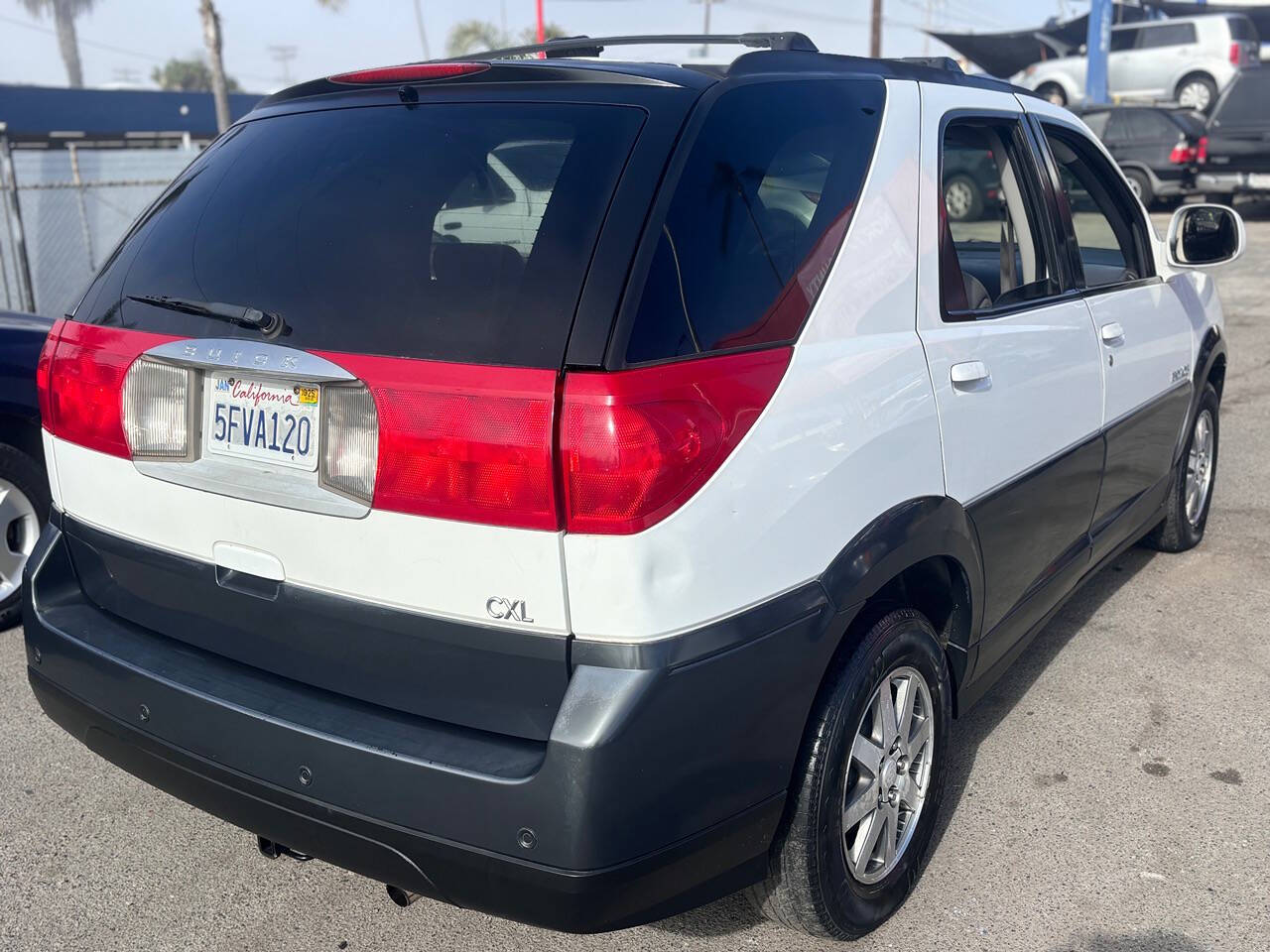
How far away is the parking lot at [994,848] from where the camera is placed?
2.74 meters

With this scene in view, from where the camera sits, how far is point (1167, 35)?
86.5ft

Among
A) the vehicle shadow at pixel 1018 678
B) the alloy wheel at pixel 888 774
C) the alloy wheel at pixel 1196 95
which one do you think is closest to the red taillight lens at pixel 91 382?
the alloy wheel at pixel 888 774

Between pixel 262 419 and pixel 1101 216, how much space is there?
321 cm

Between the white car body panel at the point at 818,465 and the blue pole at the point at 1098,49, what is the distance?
25867 millimetres

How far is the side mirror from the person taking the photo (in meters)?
4.42

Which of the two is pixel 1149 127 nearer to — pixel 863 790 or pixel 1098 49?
pixel 1098 49

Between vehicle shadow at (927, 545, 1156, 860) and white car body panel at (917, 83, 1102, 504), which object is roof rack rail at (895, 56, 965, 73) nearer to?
white car body panel at (917, 83, 1102, 504)

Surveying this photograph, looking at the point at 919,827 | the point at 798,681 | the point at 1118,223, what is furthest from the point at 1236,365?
the point at 798,681

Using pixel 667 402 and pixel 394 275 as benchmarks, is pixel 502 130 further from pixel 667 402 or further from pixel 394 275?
pixel 667 402

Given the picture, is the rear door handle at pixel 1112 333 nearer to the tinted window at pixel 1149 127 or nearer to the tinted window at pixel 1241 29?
the tinted window at pixel 1149 127

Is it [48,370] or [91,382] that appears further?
[48,370]

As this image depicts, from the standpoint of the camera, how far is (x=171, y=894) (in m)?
2.90

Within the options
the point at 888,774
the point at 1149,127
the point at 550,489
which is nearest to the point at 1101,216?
the point at 888,774

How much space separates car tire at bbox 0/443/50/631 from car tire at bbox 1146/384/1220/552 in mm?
4321
